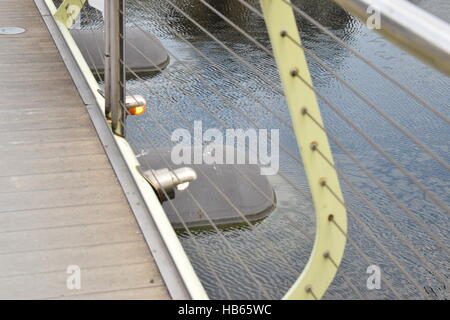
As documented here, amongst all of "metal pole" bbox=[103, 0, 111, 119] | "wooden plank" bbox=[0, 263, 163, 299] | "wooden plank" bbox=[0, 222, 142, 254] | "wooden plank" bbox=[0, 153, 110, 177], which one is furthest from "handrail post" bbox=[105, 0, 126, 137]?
"wooden plank" bbox=[0, 263, 163, 299]

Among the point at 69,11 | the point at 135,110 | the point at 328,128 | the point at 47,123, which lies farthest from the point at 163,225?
the point at 328,128

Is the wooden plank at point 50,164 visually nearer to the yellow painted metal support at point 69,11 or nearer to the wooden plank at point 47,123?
the wooden plank at point 47,123

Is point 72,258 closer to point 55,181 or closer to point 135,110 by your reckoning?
point 55,181

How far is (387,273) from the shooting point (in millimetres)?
2229

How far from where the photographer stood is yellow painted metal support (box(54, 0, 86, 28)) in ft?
6.77

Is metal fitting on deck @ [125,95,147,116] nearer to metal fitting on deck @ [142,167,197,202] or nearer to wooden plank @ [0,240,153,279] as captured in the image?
metal fitting on deck @ [142,167,197,202]

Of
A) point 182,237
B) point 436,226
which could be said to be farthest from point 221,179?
point 436,226

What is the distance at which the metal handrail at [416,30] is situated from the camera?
546 mm

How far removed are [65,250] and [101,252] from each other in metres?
0.05

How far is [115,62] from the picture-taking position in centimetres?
144

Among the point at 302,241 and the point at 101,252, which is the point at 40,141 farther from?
the point at 302,241

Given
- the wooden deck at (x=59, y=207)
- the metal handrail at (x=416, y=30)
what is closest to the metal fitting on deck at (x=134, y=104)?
the wooden deck at (x=59, y=207)

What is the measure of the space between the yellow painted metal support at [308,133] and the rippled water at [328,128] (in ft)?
1.30

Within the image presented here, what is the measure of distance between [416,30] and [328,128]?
8.68 feet
